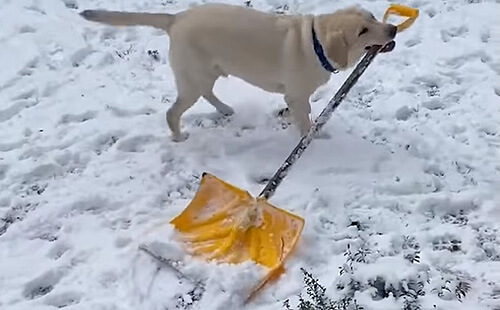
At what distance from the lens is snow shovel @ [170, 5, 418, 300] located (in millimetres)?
3482

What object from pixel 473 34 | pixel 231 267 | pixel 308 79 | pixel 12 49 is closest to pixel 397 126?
pixel 308 79

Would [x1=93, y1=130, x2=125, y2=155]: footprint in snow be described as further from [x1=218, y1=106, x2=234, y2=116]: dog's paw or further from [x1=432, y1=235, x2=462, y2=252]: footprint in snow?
[x1=432, y1=235, x2=462, y2=252]: footprint in snow

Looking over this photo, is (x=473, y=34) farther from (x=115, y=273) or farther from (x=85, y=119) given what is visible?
(x=115, y=273)

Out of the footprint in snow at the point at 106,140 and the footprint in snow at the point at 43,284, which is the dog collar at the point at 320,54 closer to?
the footprint in snow at the point at 106,140

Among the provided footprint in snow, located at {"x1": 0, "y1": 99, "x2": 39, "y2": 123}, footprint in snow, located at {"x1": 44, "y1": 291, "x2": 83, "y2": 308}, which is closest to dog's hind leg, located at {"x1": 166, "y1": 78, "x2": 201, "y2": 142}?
footprint in snow, located at {"x1": 0, "y1": 99, "x2": 39, "y2": 123}

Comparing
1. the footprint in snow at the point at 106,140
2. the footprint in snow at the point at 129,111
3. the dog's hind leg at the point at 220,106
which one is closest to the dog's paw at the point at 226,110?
the dog's hind leg at the point at 220,106

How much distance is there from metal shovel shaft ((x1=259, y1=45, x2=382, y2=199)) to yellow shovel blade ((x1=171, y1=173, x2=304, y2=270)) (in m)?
0.11

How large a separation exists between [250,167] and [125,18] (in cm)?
105

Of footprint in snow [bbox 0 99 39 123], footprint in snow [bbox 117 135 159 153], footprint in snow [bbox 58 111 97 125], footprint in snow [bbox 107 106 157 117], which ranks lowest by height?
footprint in snow [bbox 0 99 39 123]

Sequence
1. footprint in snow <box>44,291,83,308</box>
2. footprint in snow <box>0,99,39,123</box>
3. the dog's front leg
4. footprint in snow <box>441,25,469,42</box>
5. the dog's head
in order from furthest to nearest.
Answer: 1. footprint in snow <box>441,25,469,42</box>
2. footprint in snow <box>0,99,39,123</box>
3. the dog's front leg
4. the dog's head
5. footprint in snow <box>44,291,83,308</box>

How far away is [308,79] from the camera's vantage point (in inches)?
166

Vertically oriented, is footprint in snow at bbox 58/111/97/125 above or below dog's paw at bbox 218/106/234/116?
below

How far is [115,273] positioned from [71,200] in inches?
26.0

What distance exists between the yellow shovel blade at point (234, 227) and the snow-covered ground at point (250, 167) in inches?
3.5
